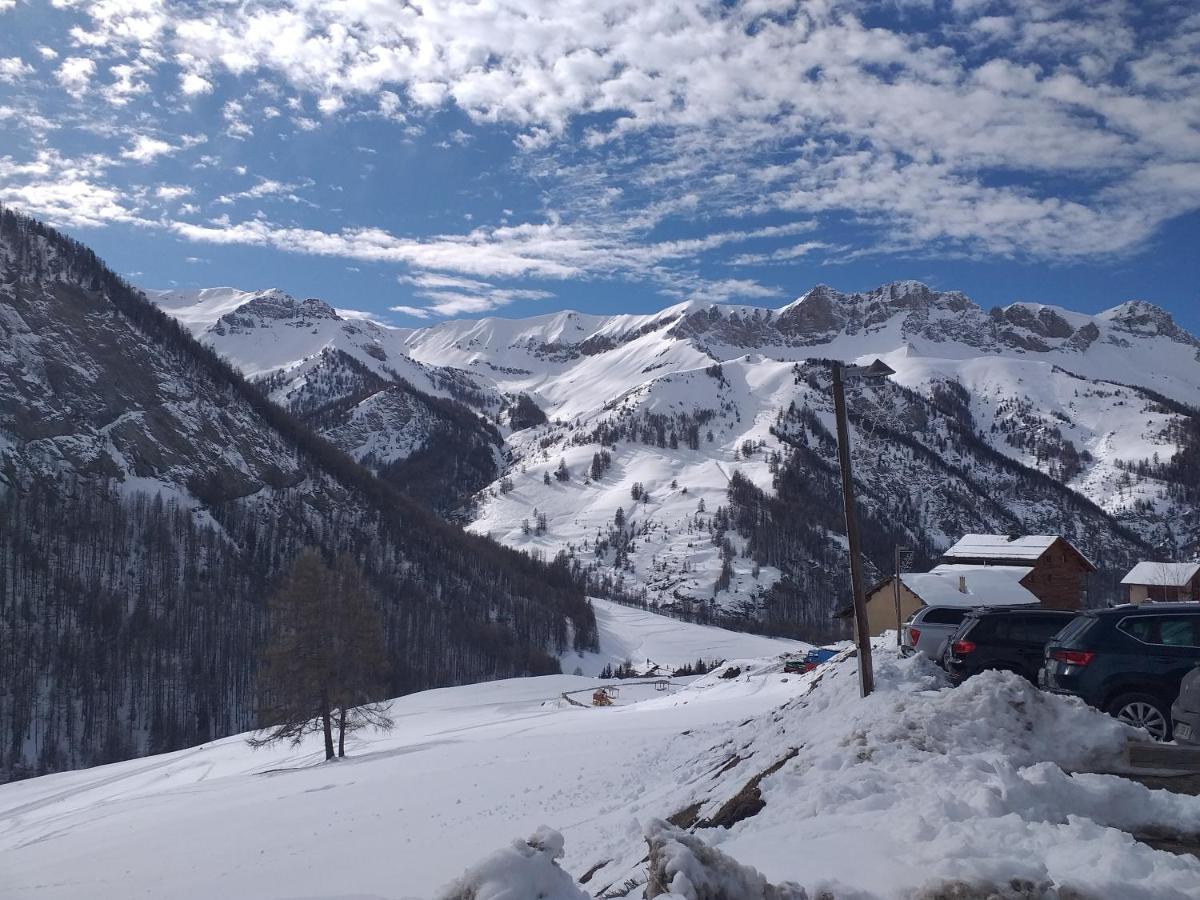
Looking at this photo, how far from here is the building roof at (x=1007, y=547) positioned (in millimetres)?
60375

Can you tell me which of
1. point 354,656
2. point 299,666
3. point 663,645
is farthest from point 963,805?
point 663,645

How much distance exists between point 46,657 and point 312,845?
10217cm

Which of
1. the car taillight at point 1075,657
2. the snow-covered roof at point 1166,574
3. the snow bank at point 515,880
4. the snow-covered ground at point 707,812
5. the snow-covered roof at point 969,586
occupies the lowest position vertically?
the snow-covered roof at point 1166,574

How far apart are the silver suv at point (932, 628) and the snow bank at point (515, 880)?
668 inches

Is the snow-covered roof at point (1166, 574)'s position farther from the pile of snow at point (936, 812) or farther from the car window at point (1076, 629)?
the pile of snow at point (936, 812)

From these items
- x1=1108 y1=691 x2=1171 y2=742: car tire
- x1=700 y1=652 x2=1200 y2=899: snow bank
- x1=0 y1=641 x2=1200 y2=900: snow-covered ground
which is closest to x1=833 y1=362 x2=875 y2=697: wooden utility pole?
x1=0 y1=641 x2=1200 y2=900: snow-covered ground

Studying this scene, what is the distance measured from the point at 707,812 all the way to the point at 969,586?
4513 centimetres

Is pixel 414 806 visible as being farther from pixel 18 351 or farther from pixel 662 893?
pixel 18 351

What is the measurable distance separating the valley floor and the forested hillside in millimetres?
73363

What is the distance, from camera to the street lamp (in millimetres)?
13727

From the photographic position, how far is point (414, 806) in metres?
19.1

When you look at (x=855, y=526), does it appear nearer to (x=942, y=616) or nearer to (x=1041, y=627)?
(x=1041, y=627)

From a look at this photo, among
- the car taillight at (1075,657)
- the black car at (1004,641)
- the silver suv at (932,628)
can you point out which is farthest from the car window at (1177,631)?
the silver suv at (932,628)

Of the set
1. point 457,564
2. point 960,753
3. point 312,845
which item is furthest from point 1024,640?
point 457,564
